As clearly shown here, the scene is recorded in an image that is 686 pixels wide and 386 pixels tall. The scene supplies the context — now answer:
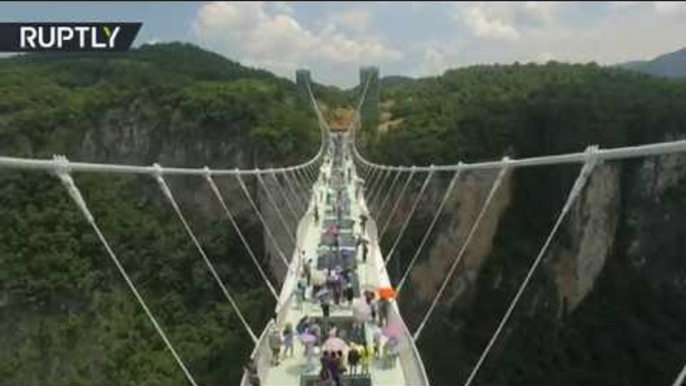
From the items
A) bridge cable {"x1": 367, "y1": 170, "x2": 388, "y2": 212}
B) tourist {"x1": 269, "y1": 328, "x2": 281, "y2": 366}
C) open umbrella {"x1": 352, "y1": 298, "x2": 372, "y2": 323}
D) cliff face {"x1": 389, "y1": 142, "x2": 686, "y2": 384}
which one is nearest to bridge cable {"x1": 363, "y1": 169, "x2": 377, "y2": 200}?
bridge cable {"x1": 367, "y1": 170, "x2": 388, "y2": 212}

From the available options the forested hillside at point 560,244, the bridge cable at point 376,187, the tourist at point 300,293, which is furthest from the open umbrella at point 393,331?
the bridge cable at point 376,187

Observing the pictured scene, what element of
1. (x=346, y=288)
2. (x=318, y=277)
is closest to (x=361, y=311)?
(x=346, y=288)

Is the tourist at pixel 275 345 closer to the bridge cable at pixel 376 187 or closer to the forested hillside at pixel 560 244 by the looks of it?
the forested hillside at pixel 560 244

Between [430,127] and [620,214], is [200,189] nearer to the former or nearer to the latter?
[430,127]

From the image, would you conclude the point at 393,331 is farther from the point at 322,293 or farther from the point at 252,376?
the point at 322,293

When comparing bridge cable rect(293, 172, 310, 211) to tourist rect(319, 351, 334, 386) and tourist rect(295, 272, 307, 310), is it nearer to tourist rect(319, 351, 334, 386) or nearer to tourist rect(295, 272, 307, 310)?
tourist rect(295, 272, 307, 310)


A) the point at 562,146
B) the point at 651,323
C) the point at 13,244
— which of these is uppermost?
the point at 562,146

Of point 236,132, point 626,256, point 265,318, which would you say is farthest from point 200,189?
point 626,256
